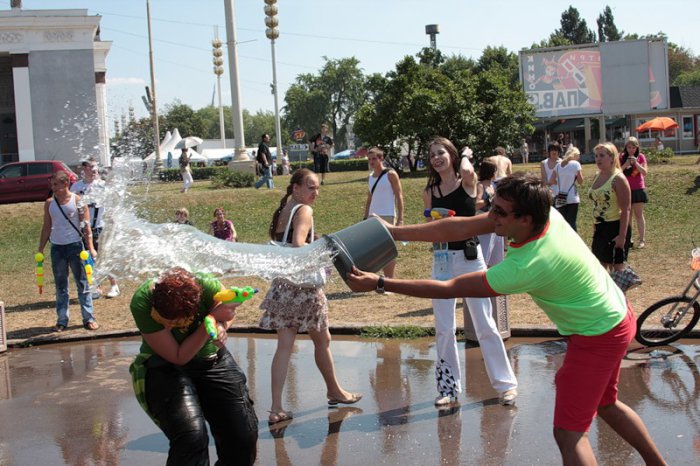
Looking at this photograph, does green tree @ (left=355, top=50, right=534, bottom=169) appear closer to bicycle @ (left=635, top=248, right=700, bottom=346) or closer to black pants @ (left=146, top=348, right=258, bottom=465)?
bicycle @ (left=635, top=248, right=700, bottom=346)

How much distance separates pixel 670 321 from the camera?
7.82 m

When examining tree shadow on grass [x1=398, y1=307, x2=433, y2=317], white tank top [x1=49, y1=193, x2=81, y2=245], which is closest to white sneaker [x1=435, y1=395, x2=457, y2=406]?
tree shadow on grass [x1=398, y1=307, x2=433, y2=317]

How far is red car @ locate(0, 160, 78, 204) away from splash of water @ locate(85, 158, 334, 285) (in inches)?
868

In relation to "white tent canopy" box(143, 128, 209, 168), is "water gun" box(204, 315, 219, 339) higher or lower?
lower

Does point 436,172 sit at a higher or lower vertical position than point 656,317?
higher

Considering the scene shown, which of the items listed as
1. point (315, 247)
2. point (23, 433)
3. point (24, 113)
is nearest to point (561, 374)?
point (315, 247)

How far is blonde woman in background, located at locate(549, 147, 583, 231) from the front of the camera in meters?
13.0

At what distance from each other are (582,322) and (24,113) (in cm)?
4297

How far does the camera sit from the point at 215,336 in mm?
4234

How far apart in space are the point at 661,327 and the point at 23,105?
40489mm

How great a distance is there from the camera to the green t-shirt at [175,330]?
4320 mm

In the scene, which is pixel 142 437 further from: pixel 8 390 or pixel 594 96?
pixel 594 96

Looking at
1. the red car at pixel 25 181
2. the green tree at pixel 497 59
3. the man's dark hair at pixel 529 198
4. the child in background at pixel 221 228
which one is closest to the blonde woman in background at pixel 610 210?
the man's dark hair at pixel 529 198

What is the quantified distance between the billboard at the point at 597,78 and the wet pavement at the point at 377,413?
3468cm
